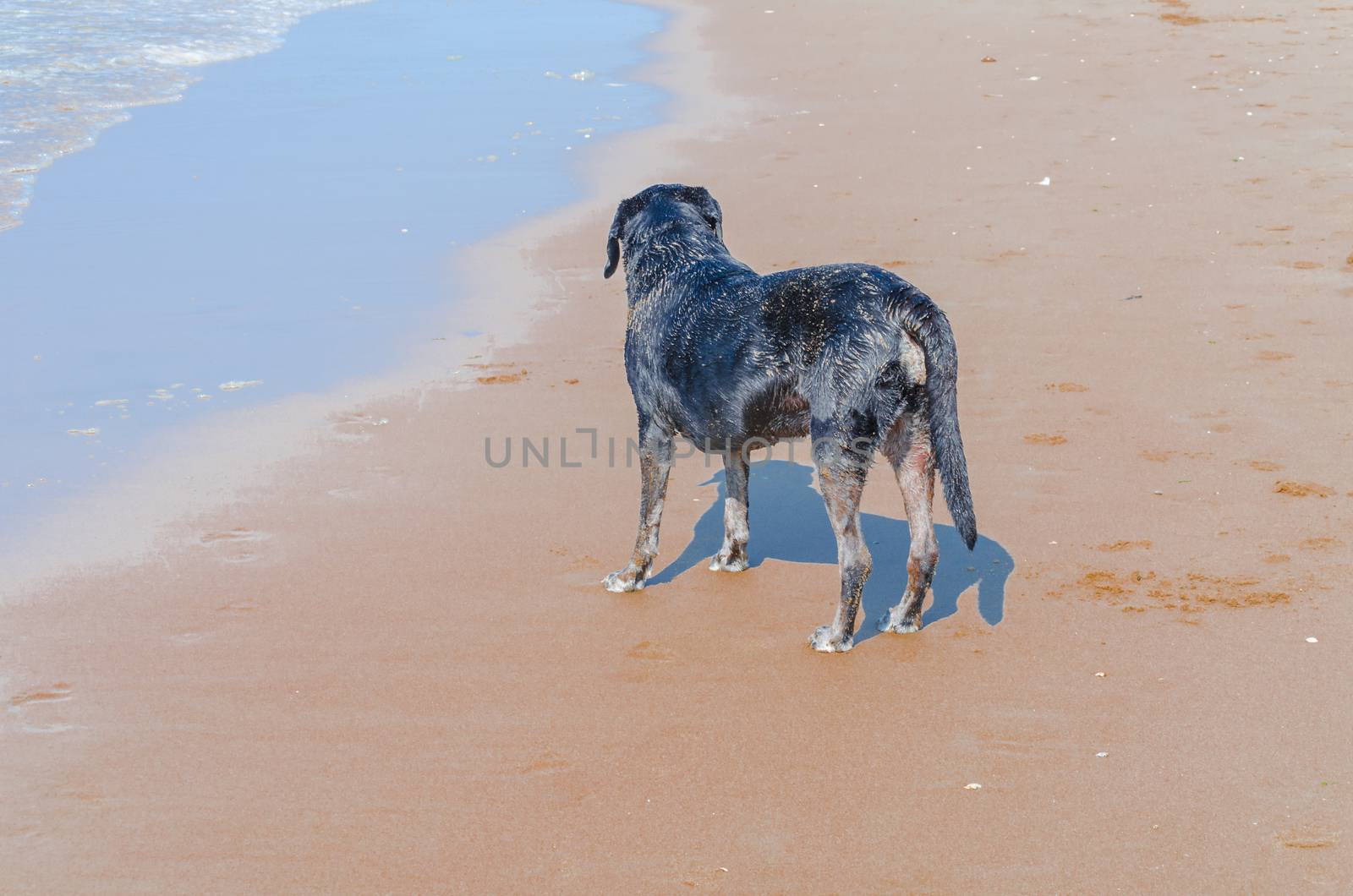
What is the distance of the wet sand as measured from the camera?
175 inches

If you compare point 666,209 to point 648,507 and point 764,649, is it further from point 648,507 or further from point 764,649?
point 764,649

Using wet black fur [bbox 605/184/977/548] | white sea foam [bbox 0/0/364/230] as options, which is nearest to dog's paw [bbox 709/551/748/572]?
wet black fur [bbox 605/184/977/548]

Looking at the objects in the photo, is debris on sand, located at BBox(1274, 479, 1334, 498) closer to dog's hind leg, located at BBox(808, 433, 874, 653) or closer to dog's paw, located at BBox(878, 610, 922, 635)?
dog's paw, located at BBox(878, 610, 922, 635)

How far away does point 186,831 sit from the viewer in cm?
455

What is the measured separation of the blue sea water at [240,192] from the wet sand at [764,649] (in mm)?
1016

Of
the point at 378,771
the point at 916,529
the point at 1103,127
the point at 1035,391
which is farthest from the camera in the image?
Result: the point at 1103,127

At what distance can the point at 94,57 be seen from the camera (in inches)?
754

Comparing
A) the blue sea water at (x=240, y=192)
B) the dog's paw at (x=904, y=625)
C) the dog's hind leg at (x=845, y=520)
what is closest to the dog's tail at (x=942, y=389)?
the dog's hind leg at (x=845, y=520)

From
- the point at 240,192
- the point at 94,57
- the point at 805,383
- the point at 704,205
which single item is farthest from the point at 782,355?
the point at 94,57

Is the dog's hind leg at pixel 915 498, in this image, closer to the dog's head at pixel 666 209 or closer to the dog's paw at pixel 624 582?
the dog's paw at pixel 624 582

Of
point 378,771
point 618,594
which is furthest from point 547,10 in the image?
point 378,771

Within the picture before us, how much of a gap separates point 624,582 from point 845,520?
1.25 meters

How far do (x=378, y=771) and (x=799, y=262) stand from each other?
21.7 ft

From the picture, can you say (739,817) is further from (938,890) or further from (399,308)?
(399,308)
